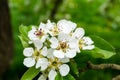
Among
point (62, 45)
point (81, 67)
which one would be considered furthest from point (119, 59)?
point (62, 45)

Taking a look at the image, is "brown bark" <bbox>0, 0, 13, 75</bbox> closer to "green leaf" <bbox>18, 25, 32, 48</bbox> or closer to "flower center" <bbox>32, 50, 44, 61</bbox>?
"green leaf" <bbox>18, 25, 32, 48</bbox>

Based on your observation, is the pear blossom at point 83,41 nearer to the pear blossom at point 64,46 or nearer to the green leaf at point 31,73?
the pear blossom at point 64,46

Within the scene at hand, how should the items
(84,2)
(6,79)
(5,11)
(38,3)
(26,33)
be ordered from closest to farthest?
1. (26,33)
2. (5,11)
3. (6,79)
4. (84,2)
5. (38,3)

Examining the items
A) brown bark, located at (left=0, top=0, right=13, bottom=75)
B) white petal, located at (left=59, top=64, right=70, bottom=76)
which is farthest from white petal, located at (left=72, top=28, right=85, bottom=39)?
brown bark, located at (left=0, top=0, right=13, bottom=75)

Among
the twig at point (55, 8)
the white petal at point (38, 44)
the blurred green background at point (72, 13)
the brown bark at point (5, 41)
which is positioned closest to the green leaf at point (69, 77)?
the white petal at point (38, 44)

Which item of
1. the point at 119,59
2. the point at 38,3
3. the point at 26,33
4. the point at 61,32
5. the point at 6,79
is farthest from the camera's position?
the point at 38,3

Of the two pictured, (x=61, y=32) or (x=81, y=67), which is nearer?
(x=61, y=32)

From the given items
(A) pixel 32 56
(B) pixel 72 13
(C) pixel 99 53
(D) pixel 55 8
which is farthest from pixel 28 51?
(B) pixel 72 13

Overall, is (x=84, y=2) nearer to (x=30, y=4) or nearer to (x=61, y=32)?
(x=30, y=4)
